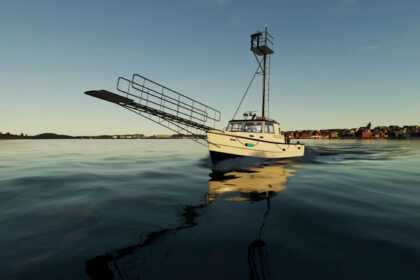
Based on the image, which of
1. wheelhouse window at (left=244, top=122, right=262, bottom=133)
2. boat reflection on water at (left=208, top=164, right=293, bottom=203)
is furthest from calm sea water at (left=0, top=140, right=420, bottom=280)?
wheelhouse window at (left=244, top=122, right=262, bottom=133)

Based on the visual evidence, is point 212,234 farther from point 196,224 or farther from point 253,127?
point 253,127

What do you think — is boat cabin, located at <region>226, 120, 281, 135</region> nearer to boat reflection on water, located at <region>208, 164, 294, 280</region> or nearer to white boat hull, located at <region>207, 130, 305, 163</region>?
white boat hull, located at <region>207, 130, 305, 163</region>

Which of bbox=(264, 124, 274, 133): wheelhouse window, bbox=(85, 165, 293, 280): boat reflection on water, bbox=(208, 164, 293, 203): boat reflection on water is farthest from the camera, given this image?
bbox=(264, 124, 274, 133): wheelhouse window

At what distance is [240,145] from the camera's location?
19094 mm

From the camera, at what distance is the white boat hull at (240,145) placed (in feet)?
61.1

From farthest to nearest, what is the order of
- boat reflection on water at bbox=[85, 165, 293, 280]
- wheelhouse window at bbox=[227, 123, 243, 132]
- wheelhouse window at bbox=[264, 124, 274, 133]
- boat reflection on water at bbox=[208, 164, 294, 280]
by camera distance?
wheelhouse window at bbox=[264, 124, 274, 133], wheelhouse window at bbox=[227, 123, 243, 132], boat reflection on water at bbox=[208, 164, 294, 280], boat reflection on water at bbox=[85, 165, 293, 280]

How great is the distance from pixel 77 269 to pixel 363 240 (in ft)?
20.9

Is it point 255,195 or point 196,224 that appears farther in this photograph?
point 255,195

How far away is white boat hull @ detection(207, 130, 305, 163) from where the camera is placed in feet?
61.1

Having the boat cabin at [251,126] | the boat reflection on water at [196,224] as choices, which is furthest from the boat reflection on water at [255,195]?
the boat cabin at [251,126]

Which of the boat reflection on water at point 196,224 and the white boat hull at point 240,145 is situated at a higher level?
the white boat hull at point 240,145

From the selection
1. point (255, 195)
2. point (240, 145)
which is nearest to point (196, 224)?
point (255, 195)

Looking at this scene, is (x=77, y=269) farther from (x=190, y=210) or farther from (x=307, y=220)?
(x=307, y=220)

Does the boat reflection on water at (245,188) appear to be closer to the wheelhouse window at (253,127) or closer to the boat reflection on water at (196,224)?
the boat reflection on water at (196,224)
